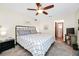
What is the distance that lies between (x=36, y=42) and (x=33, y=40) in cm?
6

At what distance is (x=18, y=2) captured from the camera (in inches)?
71.9

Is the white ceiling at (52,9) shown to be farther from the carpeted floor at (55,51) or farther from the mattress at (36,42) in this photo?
the carpeted floor at (55,51)

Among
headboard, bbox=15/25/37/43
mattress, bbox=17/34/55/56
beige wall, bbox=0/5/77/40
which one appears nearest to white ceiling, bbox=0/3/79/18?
beige wall, bbox=0/5/77/40

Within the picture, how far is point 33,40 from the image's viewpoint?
5.98 ft

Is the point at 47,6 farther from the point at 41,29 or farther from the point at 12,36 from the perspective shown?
the point at 12,36

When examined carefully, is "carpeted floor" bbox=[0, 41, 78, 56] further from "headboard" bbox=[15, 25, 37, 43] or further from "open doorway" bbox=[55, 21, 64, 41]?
"headboard" bbox=[15, 25, 37, 43]

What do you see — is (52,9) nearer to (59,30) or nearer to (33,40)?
(59,30)

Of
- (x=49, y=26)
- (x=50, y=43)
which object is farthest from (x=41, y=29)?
(x=50, y=43)

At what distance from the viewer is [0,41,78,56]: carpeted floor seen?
182 centimetres

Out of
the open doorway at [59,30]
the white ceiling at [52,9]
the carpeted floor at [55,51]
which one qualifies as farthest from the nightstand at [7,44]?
the open doorway at [59,30]

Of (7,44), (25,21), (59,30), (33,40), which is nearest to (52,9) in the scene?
(59,30)

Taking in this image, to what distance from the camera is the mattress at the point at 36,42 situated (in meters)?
1.80

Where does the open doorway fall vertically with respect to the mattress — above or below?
above

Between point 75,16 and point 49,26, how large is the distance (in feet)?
1.42
